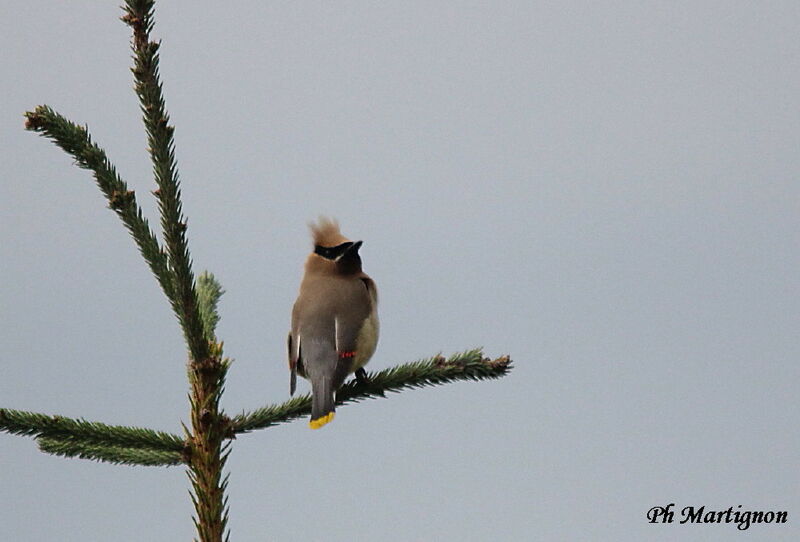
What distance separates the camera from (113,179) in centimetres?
306

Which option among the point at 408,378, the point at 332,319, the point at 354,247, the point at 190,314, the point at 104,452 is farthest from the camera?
the point at 354,247

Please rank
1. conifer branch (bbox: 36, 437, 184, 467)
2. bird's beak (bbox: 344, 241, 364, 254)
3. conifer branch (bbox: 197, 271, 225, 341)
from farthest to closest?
bird's beak (bbox: 344, 241, 364, 254)
conifer branch (bbox: 197, 271, 225, 341)
conifer branch (bbox: 36, 437, 184, 467)

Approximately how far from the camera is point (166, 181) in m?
3.05

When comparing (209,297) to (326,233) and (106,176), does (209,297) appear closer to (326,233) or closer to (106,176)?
(106,176)

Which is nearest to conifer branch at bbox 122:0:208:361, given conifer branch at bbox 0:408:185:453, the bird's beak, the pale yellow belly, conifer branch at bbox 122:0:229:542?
conifer branch at bbox 122:0:229:542

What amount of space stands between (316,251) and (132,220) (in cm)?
239

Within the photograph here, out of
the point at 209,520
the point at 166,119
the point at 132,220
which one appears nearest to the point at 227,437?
the point at 209,520

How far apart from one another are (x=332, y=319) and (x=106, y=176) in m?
1.98

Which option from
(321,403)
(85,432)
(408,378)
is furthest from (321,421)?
(85,432)

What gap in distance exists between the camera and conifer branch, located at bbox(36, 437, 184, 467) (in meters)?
3.23

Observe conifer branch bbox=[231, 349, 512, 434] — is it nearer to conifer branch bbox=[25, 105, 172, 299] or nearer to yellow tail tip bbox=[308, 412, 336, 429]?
yellow tail tip bbox=[308, 412, 336, 429]

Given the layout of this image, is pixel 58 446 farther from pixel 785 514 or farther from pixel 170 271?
pixel 785 514

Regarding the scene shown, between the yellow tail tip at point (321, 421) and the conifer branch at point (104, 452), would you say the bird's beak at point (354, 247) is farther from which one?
the conifer branch at point (104, 452)

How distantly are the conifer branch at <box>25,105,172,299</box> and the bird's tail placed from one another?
3.95 feet
